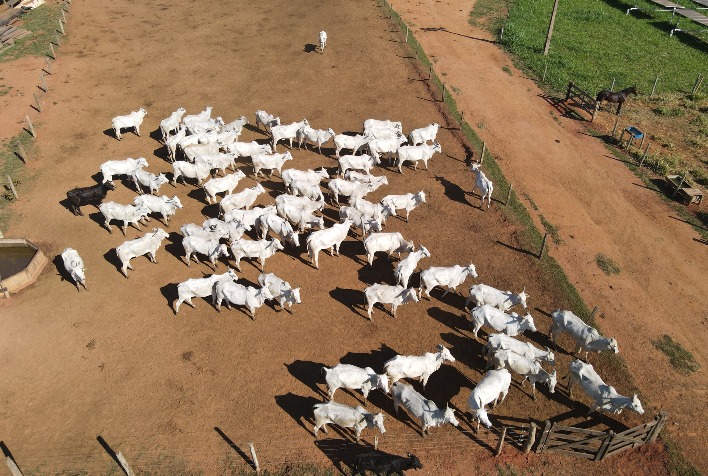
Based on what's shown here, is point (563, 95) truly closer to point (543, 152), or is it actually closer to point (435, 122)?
point (543, 152)

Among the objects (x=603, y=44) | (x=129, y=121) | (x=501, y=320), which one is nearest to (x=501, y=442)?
(x=501, y=320)

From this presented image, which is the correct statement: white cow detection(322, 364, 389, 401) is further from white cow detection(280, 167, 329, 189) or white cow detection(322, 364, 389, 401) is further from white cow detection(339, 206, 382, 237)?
white cow detection(280, 167, 329, 189)

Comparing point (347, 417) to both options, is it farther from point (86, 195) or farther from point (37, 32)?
point (37, 32)

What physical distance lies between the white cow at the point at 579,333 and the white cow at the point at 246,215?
12978mm

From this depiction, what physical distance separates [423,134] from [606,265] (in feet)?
40.8

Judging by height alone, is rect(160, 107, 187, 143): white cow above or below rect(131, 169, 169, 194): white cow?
above

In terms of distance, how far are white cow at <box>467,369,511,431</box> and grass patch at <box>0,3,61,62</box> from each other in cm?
4243

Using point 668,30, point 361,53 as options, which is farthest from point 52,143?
point 668,30

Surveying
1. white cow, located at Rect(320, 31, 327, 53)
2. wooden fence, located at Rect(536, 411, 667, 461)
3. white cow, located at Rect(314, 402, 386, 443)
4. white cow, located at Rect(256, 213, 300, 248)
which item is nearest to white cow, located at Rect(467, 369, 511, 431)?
wooden fence, located at Rect(536, 411, 667, 461)

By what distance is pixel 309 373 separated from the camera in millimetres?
17781

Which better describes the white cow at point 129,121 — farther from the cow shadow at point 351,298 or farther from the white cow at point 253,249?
the cow shadow at point 351,298

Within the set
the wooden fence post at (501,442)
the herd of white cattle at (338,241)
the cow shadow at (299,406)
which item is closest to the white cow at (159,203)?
the herd of white cattle at (338,241)

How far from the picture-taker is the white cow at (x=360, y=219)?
894 inches

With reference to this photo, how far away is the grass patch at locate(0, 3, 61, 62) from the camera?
40.3m
